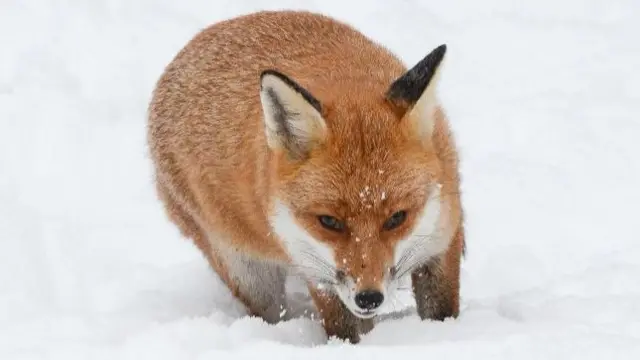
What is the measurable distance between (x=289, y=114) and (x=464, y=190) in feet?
14.6

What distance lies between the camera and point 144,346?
544 centimetres

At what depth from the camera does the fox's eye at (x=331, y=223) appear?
5.80 meters

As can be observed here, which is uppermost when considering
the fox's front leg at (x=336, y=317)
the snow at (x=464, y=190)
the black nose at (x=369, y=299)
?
the black nose at (x=369, y=299)

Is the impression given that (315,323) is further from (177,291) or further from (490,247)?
(490,247)

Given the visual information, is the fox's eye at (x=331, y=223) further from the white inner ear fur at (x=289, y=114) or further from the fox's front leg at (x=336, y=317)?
the fox's front leg at (x=336, y=317)

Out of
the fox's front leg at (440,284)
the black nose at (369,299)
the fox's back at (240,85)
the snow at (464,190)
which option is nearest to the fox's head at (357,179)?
the black nose at (369,299)

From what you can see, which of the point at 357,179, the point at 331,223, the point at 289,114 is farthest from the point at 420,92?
the point at 331,223

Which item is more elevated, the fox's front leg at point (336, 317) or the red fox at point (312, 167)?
the red fox at point (312, 167)

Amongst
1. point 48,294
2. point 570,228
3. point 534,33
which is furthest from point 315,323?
point 534,33

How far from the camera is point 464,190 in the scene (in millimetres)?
10125

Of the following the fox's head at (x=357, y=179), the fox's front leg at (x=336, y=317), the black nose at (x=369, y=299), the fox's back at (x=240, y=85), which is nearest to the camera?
the black nose at (x=369, y=299)

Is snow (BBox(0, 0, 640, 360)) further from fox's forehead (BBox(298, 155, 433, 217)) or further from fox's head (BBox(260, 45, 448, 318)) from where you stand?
fox's forehead (BBox(298, 155, 433, 217))

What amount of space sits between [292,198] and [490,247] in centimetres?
350

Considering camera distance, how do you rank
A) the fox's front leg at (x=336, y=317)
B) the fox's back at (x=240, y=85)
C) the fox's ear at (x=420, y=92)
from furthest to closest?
the fox's back at (x=240, y=85)
the fox's front leg at (x=336, y=317)
the fox's ear at (x=420, y=92)
